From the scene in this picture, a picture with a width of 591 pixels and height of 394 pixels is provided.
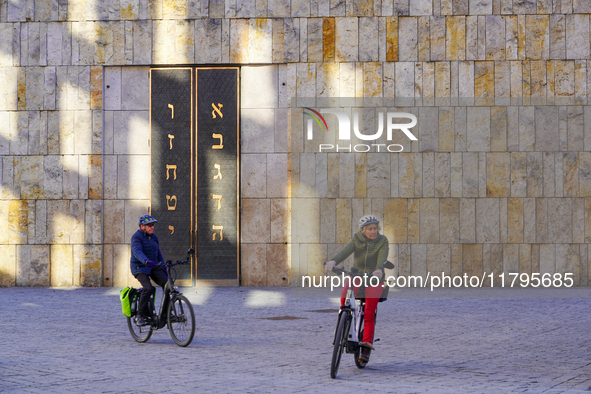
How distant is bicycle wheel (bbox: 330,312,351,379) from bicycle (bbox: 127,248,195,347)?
2.65 m

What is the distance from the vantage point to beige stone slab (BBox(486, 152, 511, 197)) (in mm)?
18531

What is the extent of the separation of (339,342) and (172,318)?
3.24m

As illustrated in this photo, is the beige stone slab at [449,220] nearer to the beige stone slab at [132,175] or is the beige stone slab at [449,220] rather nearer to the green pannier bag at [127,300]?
the beige stone slab at [132,175]

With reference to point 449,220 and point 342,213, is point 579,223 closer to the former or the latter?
point 449,220

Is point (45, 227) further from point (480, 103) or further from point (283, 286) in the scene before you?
point (480, 103)

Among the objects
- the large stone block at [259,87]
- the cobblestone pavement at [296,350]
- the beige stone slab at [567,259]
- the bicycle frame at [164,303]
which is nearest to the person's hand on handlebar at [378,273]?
the cobblestone pavement at [296,350]

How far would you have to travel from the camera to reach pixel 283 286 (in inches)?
744

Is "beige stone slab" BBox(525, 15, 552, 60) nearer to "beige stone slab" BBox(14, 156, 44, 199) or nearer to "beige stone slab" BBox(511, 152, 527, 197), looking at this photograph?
"beige stone slab" BBox(511, 152, 527, 197)

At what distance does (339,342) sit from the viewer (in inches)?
298

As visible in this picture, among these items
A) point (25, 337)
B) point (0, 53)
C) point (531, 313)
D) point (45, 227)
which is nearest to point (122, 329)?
point (25, 337)

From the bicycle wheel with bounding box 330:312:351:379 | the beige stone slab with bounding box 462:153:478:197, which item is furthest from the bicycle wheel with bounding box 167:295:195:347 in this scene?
the beige stone slab with bounding box 462:153:478:197

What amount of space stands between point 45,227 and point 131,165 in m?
2.72

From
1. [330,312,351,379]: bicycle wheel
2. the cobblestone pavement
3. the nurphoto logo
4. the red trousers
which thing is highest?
the nurphoto logo

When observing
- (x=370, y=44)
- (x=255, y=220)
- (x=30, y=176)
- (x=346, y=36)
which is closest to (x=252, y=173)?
(x=255, y=220)
